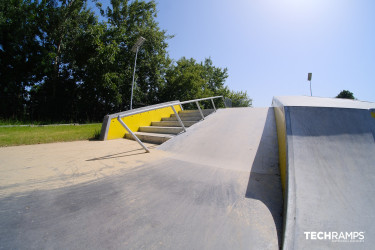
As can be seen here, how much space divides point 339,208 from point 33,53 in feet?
57.7

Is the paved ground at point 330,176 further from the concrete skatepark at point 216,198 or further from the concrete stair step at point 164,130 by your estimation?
the concrete stair step at point 164,130

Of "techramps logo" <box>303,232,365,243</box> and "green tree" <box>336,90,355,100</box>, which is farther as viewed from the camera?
"green tree" <box>336,90,355,100</box>

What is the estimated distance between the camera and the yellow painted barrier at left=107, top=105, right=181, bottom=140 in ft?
15.4

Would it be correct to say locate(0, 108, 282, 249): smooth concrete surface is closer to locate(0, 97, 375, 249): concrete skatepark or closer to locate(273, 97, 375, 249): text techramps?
locate(0, 97, 375, 249): concrete skatepark

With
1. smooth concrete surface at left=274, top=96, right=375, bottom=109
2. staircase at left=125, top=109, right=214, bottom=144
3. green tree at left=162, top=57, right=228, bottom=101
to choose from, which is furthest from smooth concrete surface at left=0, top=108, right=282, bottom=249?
green tree at left=162, top=57, right=228, bottom=101

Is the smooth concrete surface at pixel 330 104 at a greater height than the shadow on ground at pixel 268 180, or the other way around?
the smooth concrete surface at pixel 330 104

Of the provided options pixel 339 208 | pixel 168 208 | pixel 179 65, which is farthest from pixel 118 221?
pixel 179 65

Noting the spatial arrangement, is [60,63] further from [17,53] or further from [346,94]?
[346,94]

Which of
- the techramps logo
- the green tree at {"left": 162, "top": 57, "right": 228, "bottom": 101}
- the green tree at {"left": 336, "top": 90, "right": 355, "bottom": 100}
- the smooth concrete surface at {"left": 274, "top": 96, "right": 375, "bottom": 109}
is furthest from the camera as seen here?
the green tree at {"left": 336, "top": 90, "right": 355, "bottom": 100}

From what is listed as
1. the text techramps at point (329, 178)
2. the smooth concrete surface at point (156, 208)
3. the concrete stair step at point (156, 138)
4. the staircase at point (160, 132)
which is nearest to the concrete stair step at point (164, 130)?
the staircase at point (160, 132)

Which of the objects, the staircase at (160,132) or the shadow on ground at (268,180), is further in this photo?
the staircase at (160,132)

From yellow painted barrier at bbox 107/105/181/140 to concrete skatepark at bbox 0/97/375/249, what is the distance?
86.6 inches

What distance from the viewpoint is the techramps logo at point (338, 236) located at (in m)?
0.94

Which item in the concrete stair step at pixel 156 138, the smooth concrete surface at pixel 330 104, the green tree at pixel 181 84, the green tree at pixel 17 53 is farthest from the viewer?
the green tree at pixel 181 84
